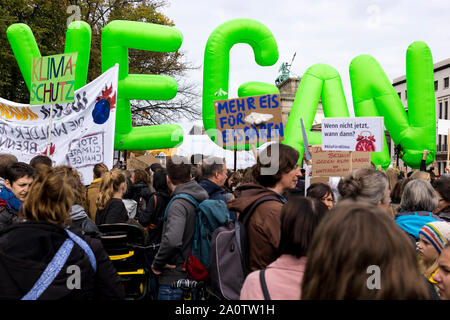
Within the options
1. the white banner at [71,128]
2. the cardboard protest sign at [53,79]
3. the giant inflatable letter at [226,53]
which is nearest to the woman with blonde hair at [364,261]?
the white banner at [71,128]

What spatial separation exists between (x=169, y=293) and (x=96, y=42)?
55.4 ft

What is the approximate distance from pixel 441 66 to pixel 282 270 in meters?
62.2

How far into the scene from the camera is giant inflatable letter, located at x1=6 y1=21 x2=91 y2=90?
8844 mm

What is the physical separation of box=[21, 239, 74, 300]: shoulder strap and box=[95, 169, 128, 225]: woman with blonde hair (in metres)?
2.08

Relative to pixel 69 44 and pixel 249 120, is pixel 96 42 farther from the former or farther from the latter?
pixel 249 120

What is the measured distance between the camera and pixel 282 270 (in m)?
1.67

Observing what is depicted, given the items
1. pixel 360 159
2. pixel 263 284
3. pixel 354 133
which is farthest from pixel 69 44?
pixel 263 284

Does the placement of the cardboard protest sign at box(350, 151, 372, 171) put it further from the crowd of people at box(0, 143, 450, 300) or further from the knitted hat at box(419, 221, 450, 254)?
the knitted hat at box(419, 221, 450, 254)

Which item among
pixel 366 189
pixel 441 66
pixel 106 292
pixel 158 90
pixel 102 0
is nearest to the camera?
pixel 106 292

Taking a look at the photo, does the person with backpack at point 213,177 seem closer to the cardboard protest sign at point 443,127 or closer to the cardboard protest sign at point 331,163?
the cardboard protest sign at point 331,163

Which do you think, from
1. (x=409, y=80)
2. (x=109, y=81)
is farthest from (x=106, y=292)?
(x=409, y=80)

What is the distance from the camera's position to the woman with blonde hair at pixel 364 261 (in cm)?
119

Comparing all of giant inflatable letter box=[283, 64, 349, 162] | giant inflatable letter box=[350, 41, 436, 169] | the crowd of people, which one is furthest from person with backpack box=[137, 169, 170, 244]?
giant inflatable letter box=[350, 41, 436, 169]
